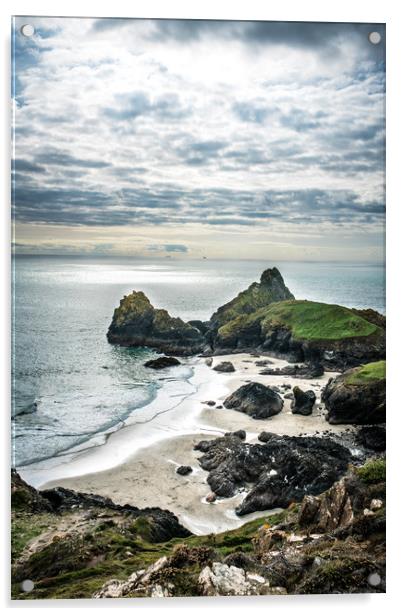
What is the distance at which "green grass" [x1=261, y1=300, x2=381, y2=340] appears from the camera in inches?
307

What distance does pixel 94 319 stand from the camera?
24.7ft

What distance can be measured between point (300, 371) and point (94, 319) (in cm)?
319

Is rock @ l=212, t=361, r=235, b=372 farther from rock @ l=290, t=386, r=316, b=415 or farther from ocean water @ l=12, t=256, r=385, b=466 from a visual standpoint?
rock @ l=290, t=386, r=316, b=415

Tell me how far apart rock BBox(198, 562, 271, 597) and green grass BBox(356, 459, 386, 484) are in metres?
1.78

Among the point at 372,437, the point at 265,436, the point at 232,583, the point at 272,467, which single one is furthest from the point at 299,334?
the point at 232,583

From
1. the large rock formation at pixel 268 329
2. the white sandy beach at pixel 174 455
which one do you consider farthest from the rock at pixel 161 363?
the white sandy beach at pixel 174 455

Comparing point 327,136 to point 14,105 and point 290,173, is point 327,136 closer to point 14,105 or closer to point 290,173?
point 290,173

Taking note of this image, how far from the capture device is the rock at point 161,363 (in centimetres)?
793

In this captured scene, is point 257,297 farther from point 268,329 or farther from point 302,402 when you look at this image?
point 302,402

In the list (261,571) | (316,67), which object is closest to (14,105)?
(316,67)

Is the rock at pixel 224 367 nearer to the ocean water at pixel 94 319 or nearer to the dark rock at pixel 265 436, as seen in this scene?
the ocean water at pixel 94 319

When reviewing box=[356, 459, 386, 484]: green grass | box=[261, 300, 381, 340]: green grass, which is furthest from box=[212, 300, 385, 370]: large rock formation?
box=[356, 459, 386, 484]: green grass

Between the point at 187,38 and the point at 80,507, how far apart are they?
19.8 feet

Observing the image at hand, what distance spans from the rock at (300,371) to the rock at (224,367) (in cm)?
47
